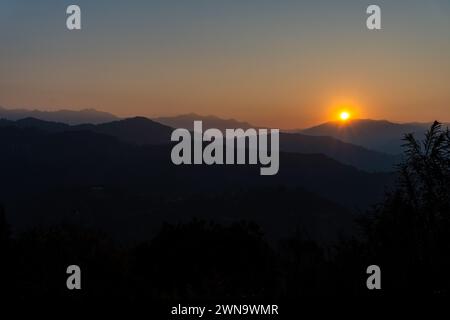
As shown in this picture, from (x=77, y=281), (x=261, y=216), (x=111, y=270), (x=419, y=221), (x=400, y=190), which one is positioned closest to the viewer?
(x=419, y=221)

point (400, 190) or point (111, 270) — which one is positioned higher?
point (400, 190)

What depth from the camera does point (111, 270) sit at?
2286 centimetres

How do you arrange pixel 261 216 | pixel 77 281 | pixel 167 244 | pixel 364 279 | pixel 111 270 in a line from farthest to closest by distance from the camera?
pixel 261 216, pixel 167 244, pixel 111 270, pixel 77 281, pixel 364 279

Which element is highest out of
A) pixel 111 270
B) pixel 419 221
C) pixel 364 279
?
pixel 419 221

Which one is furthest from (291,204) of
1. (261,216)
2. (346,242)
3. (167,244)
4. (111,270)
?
(346,242)
